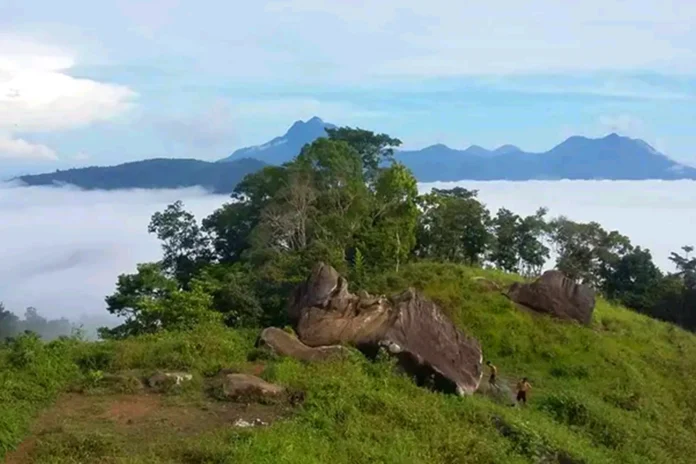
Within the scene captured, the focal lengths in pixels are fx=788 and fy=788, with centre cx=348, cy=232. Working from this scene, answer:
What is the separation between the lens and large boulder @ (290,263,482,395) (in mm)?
14627

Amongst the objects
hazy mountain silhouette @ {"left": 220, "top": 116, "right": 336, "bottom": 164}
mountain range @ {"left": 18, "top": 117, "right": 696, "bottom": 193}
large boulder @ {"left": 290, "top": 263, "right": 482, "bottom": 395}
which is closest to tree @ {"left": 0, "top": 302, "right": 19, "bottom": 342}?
large boulder @ {"left": 290, "top": 263, "right": 482, "bottom": 395}

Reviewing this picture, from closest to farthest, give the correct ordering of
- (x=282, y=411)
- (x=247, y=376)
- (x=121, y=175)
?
1. (x=282, y=411)
2. (x=247, y=376)
3. (x=121, y=175)

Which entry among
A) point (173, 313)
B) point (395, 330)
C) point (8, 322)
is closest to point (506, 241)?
point (173, 313)

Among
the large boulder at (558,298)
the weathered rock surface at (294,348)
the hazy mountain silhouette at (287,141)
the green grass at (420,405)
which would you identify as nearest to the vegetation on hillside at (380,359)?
the green grass at (420,405)

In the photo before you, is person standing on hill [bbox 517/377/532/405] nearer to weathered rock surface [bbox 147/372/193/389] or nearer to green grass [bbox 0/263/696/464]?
green grass [bbox 0/263/696/464]

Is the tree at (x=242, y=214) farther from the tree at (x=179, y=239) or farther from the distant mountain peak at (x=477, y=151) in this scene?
the distant mountain peak at (x=477, y=151)

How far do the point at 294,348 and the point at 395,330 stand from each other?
1978mm

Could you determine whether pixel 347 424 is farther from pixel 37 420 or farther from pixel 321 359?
pixel 37 420

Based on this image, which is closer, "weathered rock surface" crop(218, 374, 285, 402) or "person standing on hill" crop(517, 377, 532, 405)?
"weathered rock surface" crop(218, 374, 285, 402)

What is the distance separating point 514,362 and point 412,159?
121837 millimetres

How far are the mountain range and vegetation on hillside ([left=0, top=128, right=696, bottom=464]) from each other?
70.3 metres

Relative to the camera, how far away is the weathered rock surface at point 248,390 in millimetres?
12188

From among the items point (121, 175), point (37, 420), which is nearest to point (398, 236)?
point (37, 420)

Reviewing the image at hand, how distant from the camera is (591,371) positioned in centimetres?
1886
